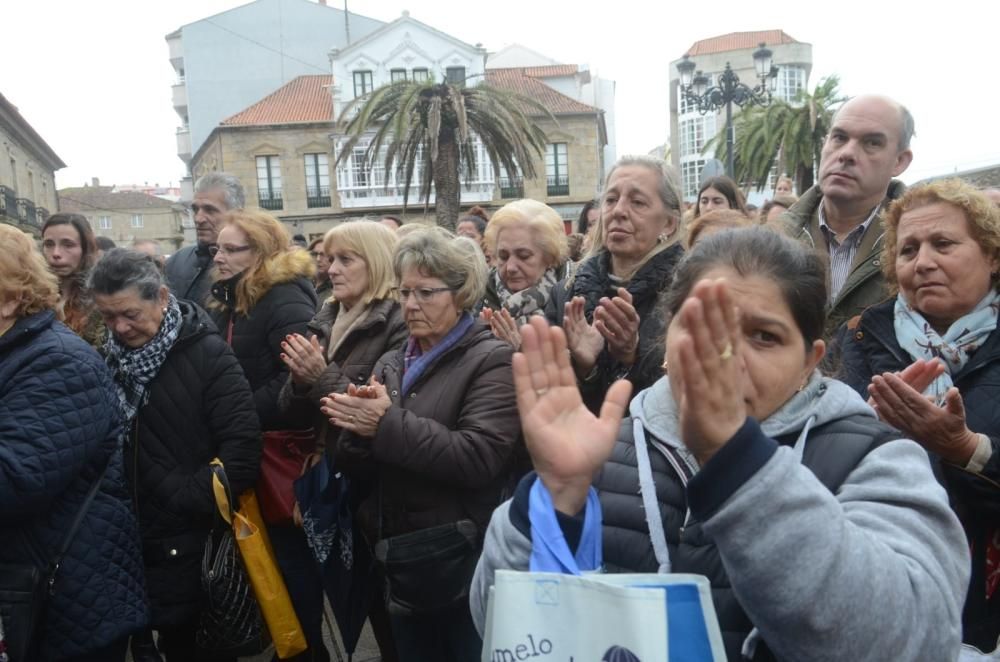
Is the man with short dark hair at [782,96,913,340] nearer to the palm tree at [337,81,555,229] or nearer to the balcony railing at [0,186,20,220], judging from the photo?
the palm tree at [337,81,555,229]

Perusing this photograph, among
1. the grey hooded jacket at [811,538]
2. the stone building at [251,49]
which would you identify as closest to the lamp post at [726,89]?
the grey hooded jacket at [811,538]

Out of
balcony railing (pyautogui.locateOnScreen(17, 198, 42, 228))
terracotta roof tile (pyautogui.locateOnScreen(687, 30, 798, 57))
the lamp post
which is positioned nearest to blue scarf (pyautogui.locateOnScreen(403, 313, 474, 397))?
the lamp post

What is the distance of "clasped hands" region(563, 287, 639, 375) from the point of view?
3.07 metres

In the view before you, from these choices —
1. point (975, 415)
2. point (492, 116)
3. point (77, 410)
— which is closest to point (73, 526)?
point (77, 410)

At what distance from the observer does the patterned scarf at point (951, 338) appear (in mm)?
2455

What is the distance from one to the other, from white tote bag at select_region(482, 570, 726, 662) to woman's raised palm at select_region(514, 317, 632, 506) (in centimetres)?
21

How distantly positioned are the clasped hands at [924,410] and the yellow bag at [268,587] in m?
2.75

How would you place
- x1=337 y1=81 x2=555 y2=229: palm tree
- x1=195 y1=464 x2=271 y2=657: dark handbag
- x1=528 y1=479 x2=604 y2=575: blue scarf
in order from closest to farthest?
x1=528 y1=479 x2=604 y2=575: blue scarf → x1=195 y1=464 x2=271 y2=657: dark handbag → x1=337 y1=81 x2=555 y2=229: palm tree

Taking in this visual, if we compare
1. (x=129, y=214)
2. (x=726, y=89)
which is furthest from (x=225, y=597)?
(x=129, y=214)

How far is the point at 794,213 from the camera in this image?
376cm

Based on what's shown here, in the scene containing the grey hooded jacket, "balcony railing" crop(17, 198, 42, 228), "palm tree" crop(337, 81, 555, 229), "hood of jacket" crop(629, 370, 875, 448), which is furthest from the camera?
"balcony railing" crop(17, 198, 42, 228)

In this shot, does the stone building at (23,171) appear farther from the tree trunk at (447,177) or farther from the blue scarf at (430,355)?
the blue scarf at (430,355)

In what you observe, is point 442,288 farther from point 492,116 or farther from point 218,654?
point 492,116

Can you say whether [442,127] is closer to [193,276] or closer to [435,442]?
[193,276]
